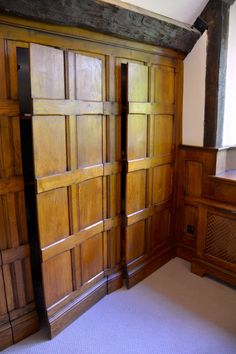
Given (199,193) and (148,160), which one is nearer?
(148,160)

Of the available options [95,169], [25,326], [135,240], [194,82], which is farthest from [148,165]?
[25,326]

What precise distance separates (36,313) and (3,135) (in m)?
1.27

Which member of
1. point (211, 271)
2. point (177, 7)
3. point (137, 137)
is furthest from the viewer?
point (211, 271)

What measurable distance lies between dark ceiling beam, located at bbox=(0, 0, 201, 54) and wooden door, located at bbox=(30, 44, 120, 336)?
178 mm

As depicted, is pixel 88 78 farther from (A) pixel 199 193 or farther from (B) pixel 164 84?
(A) pixel 199 193

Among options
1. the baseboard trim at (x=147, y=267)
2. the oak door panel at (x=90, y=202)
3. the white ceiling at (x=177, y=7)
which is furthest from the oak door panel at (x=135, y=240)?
the white ceiling at (x=177, y=7)

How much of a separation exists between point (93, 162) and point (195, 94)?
1.26 meters

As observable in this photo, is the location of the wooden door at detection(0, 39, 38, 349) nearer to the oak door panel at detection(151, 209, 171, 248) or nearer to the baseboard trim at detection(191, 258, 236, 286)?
the oak door panel at detection(151, 209, 171, 248)

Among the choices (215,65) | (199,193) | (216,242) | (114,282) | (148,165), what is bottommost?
(114,282)

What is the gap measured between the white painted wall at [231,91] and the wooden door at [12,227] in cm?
185

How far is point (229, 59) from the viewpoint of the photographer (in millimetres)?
2420

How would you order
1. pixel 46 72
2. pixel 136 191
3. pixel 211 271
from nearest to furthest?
pixel 46 72 < pixel 136 191 < pixel 211 271

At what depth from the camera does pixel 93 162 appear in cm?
200

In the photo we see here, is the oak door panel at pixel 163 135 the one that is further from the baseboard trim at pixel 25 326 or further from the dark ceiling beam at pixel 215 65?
the baseboard trim at pixel 25 326
